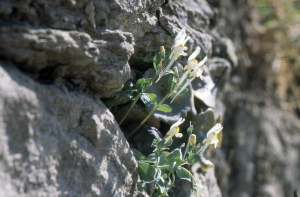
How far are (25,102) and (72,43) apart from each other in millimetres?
235

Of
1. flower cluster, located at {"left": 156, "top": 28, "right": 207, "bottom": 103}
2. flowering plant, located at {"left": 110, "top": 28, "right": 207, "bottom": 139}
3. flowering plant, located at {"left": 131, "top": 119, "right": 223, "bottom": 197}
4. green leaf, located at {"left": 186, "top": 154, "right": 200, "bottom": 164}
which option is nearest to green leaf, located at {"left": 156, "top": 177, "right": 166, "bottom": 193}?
flowering plant, located at {"left": 131, "top": 119, "right": 223, "bottom": 197}

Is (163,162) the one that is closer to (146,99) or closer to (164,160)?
(164,160)

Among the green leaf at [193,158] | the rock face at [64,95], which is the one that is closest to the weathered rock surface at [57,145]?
the rock face at [64,95]

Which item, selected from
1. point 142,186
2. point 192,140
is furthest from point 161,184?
point 192,140

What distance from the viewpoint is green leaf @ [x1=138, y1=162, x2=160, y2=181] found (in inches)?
44.3

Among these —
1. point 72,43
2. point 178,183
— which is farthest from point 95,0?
point 178,183

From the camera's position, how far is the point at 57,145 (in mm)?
882

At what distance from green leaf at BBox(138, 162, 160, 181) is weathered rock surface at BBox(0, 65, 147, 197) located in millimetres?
28

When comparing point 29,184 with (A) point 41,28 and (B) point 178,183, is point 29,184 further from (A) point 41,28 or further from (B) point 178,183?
(B) point 178,183

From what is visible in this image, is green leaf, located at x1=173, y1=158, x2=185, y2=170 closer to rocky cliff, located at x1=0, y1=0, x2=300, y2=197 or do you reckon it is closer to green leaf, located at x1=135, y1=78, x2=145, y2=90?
rocky cliff, located at x1=0, y1=0, x2=300, y2=197

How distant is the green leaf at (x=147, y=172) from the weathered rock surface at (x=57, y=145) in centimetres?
3

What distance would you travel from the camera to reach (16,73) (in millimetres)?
812

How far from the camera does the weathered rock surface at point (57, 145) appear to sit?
0.76 m

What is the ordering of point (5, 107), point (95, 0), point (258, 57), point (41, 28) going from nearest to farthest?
1. point (5, 107)
2. point (41, 28)
3. point (95, 0)
4. point (258, 57)
